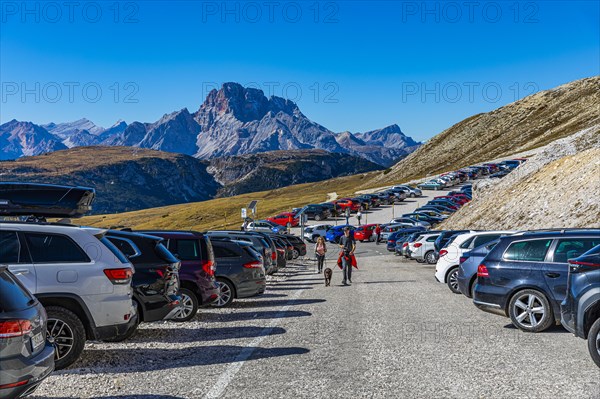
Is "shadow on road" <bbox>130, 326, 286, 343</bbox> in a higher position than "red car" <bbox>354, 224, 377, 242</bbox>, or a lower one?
lower

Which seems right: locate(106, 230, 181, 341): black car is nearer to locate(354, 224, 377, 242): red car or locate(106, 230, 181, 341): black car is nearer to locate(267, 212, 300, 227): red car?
locate(354, 224, 377, 242): red car

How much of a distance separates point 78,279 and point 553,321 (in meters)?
7.19

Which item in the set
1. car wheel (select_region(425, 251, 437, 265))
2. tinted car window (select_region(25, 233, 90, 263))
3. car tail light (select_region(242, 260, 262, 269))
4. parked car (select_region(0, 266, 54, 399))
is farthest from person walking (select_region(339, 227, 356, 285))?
parked car (select_region(0, 266, 54, 399))

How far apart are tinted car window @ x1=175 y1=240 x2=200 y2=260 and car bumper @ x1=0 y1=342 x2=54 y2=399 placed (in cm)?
647

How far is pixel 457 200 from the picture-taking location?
2645 inches

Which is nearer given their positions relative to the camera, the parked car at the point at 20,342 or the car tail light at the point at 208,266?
the parked car at the point at 20,342

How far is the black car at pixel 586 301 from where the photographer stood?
7.25 metres

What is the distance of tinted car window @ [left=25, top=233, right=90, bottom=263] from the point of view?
7888 millimetres

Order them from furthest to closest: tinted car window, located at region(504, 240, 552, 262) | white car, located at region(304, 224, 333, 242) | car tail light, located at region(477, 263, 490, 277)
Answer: white car, located at region(304, 224, 333, 242) < car tail light, located at region(477, 263, 490, 277) < tinted car window, located at region(504, 240, 552, 262)

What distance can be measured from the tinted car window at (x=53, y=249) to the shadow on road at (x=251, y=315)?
4621mm

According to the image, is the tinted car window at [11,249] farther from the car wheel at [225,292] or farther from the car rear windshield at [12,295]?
the car wheel at [225,292]

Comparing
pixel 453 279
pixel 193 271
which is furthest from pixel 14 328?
pixel 453 279

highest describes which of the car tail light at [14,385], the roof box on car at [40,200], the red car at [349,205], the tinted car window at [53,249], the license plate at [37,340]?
the red car at [349,205]

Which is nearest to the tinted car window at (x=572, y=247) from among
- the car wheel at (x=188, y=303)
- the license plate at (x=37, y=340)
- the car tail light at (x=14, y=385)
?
the car wheel at (x=188, y=303)
